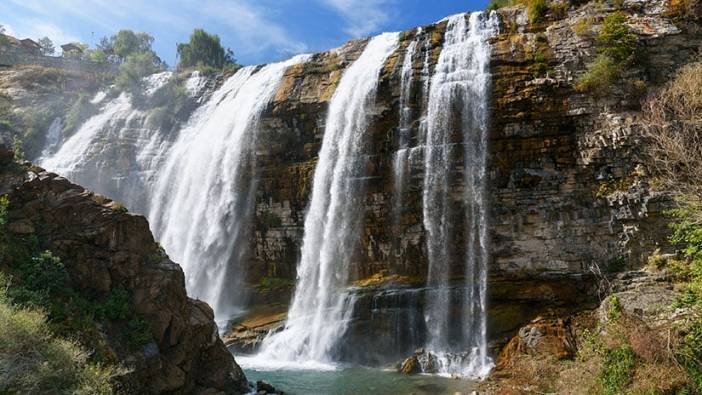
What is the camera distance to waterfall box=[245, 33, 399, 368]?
2194 centimetres

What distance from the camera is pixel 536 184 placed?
859 inches

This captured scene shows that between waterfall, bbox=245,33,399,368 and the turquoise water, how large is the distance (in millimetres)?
1872

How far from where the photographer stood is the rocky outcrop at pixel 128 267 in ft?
43.2

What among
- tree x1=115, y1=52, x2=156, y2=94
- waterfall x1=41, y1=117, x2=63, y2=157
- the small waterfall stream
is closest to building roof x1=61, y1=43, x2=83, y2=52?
tree x1=115, y1=52, x2=156, y2=94

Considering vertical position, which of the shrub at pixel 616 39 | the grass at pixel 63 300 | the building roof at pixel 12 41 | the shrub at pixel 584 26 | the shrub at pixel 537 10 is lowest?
the grass at pixel 63 300

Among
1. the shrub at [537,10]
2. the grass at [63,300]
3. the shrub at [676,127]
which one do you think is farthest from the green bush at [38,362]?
the shrub at [537,10]

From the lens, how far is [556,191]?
21469 millimetres

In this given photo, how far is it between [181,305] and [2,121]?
108 ft

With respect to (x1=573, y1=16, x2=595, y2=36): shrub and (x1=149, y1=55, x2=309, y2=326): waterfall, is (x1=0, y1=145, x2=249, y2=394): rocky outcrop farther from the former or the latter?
(x1=573, y1=16, x2=595, y2=36): shrub

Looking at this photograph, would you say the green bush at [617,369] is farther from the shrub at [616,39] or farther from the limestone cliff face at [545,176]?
the shrub at [616,39]

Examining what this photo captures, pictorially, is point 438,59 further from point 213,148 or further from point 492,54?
point 213,148

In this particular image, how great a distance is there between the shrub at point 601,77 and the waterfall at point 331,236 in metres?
9.94

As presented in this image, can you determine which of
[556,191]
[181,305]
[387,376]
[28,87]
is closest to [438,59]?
[556,191]

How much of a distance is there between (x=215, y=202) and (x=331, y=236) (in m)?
8.16
